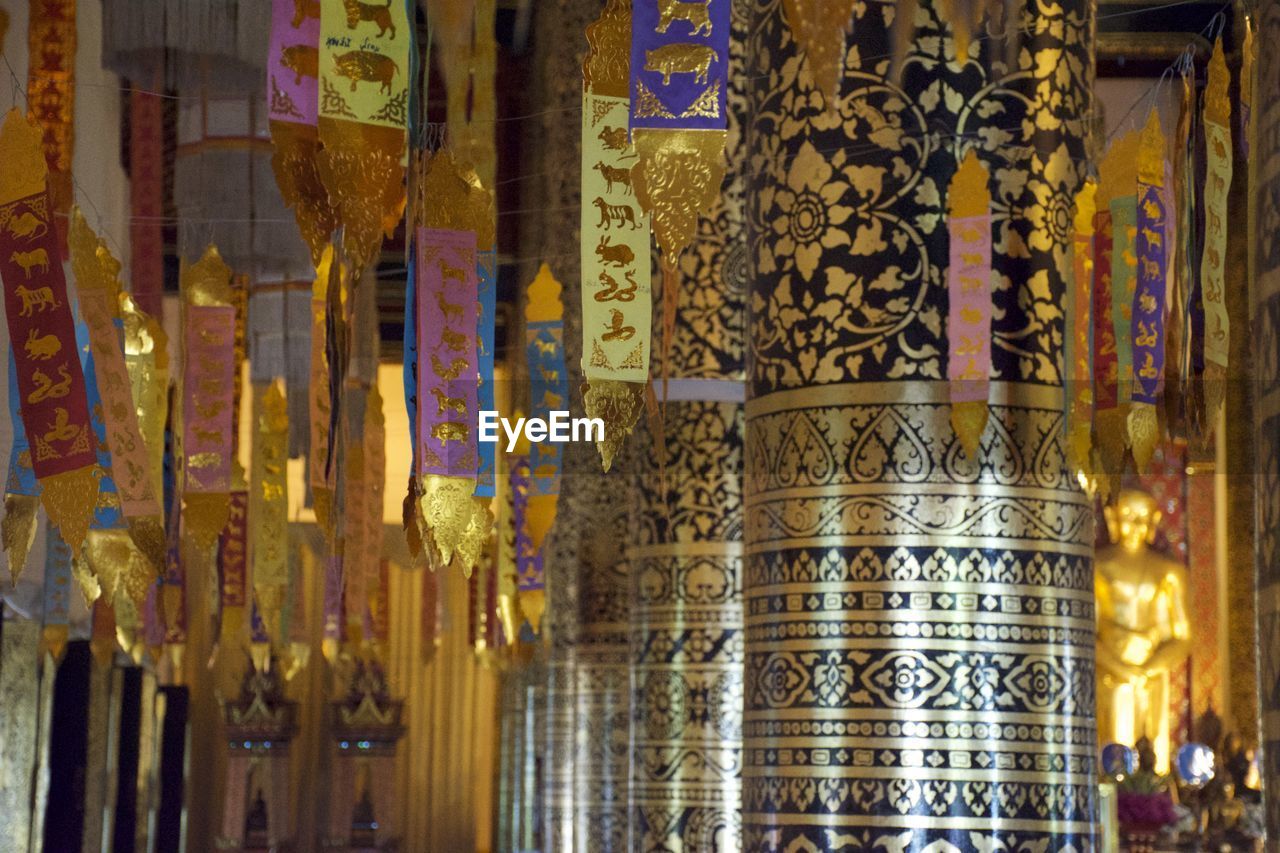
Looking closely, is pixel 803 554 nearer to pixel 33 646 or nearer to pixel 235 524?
pixel 235 524

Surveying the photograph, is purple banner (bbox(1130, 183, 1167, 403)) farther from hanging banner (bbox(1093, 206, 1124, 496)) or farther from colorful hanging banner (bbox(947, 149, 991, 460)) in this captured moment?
colorful hanging banner (bbox(947, 149, 991, 460))

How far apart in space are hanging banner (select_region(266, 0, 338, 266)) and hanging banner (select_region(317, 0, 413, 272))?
5.5 inches

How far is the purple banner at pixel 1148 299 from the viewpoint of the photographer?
503 centimetres

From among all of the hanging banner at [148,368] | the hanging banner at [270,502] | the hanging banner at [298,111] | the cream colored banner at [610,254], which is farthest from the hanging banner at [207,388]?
the cream colored banner at [610,254]

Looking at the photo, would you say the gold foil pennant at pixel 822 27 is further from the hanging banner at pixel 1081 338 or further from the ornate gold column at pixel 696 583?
the ornate gold column at pixel 696 583

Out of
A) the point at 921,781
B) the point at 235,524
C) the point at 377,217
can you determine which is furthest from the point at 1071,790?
the point at 235,524

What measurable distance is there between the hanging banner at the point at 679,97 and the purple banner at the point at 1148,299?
1415mm

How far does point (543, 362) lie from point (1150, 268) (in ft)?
8.22

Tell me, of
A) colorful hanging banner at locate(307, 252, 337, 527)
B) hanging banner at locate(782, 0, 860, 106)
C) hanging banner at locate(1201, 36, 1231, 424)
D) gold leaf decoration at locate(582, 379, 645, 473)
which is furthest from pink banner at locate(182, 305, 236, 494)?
hanging banner at locate(782, 0, 860, 106)

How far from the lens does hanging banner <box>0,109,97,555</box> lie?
17.2ft

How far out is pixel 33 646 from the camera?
12188 mm

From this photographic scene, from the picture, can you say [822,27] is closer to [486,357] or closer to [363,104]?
[363,104]

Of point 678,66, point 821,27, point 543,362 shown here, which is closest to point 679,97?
point 678,66

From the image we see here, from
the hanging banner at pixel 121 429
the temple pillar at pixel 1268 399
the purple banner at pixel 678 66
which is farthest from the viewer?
the hanging banner at pixel 121 429
